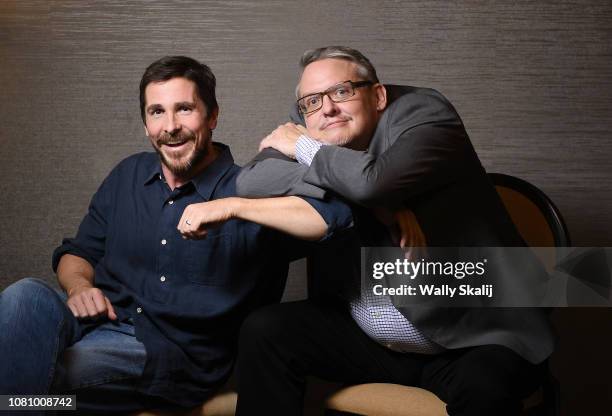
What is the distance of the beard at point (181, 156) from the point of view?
1.76m

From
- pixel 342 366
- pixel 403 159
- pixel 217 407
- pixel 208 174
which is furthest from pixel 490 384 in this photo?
pixel 208 174

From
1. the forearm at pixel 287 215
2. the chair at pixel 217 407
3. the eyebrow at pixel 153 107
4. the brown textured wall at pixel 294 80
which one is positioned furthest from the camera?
the brown textured wall at pixel 294 80

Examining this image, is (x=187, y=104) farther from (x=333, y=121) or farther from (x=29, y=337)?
(x=29, y=337)

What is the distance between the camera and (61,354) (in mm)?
1502

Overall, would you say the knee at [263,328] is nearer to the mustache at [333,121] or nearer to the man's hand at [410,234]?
the man's hand at [410,234]

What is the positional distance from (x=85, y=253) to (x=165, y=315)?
35 cm

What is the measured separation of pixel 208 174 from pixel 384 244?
1.63 ft

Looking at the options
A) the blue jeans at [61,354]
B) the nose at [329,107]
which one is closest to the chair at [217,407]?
the blue jeans at [61,354]

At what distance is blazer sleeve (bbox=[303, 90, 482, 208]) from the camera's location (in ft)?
4.75

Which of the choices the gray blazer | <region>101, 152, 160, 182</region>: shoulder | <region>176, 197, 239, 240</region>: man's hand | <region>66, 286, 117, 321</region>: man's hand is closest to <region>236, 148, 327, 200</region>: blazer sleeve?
the gray blazer

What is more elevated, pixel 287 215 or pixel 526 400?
pixel 287 215

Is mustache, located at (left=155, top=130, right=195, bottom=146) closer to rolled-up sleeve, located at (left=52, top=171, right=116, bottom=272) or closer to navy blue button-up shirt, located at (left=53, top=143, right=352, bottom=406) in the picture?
navy blue button-up shirt, located at (left=53, top=143, right=352, bottom=406)

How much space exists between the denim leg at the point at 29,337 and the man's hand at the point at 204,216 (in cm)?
32

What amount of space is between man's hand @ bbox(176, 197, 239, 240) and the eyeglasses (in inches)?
14.1
